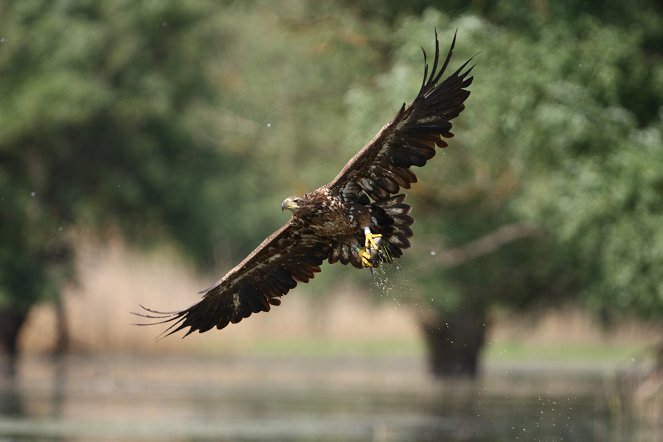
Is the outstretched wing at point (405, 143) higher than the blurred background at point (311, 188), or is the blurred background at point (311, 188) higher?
the blurred background at point (311, 188)

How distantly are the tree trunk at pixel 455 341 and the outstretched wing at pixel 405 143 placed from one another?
16.7 meters

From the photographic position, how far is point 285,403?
26.5 metres

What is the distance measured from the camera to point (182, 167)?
40.1 meters

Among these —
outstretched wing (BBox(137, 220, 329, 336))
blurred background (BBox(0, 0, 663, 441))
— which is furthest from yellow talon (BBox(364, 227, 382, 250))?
blurred background (BBox(0, 0, 663, 441))

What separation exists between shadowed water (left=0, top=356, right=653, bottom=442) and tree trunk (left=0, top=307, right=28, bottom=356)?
1.58 ft

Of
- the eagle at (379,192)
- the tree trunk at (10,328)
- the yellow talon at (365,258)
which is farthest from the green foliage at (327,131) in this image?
the yellow talon at (365,258)

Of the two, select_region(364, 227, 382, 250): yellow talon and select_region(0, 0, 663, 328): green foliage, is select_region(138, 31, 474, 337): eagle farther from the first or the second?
select_region(0, 0, 663, 328): green foliage

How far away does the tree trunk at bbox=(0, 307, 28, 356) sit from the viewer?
3522cm

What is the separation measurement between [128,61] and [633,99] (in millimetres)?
16370

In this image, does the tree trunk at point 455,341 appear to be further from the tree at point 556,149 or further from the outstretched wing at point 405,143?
the outstretched wing at point 405,143

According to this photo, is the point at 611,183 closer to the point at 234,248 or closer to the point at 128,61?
the point at 128,61

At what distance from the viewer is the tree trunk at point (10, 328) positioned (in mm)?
35219

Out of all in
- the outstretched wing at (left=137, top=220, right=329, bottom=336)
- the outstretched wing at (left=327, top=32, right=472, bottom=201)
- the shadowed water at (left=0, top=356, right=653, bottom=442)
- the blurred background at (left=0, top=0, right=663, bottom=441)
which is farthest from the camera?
the blurred background at (left=0, top=0, right=663, bottom=441)

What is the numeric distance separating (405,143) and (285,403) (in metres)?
12.4
